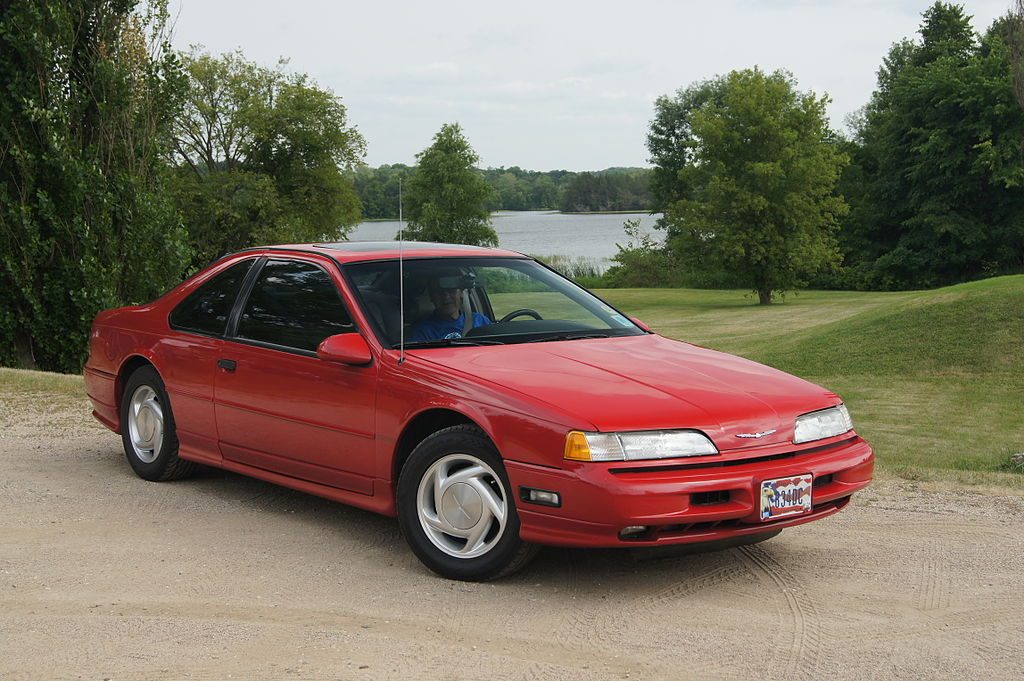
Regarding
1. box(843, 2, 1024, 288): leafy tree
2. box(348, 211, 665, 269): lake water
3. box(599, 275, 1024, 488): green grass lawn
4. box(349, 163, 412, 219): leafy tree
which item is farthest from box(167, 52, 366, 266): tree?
box(349, 163, 412, 219): leafy tree

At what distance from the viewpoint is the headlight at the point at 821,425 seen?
503 centimetres

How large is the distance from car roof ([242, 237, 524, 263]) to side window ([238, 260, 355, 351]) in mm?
124

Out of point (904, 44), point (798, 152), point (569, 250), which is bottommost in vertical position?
point (569, 250)

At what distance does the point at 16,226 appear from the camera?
14406 millimetres

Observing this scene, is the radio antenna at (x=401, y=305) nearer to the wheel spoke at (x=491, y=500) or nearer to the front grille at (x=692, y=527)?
Answer: the wheel spoke at (x=491, y=500)

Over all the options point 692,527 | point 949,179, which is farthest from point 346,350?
point 949,179

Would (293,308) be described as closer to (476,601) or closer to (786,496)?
(476,601)

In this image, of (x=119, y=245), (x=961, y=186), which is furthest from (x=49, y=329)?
(x=961, y=186)

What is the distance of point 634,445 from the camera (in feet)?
15.3

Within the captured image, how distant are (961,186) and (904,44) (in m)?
27.7

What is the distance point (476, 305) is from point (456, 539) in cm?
152

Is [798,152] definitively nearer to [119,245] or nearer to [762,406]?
[119,245]

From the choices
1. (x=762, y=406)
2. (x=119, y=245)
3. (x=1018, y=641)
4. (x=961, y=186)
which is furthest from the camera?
(x=961, y=186)

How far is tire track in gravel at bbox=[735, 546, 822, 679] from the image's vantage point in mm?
4105
